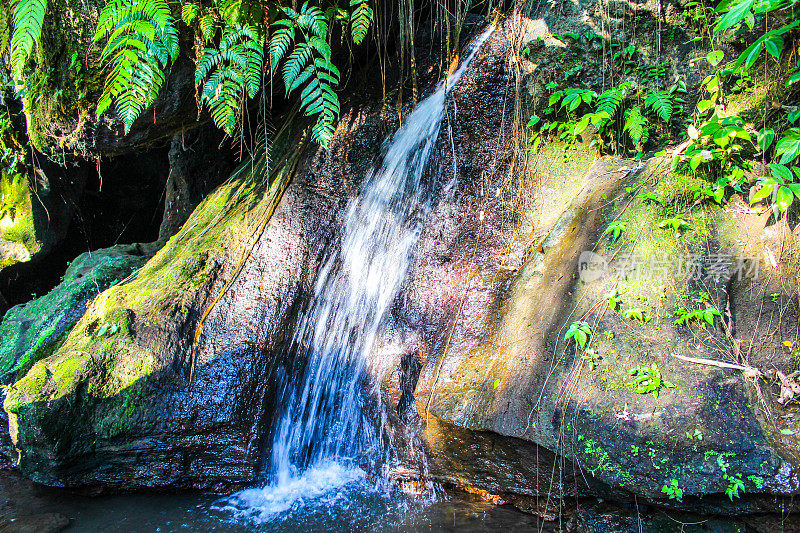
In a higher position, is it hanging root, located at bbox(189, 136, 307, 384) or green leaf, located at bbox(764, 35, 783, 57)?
green leaf, located at bbox(764, 35, 783, 57)

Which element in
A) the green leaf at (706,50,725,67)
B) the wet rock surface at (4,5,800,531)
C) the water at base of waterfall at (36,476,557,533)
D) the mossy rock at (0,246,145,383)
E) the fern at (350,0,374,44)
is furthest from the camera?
the mossy rock at (0,246,145,383)

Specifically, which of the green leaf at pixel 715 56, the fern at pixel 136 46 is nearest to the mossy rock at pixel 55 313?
the fern at pixel 136 46

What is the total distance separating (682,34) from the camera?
11.5ft

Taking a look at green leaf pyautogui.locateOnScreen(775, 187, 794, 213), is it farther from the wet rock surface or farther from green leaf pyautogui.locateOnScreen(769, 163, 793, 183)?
the wet rock surface

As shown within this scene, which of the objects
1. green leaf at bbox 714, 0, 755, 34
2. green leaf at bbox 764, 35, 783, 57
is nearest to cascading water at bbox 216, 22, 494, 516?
green leaf at bbox 714, 0, 755, 34

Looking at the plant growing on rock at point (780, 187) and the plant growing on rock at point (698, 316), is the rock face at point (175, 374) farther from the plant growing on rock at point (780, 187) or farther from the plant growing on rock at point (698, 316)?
the plant growing on rock at point (780, 187)

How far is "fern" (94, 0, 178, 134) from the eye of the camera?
122 inches

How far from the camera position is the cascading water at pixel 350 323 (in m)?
3.32

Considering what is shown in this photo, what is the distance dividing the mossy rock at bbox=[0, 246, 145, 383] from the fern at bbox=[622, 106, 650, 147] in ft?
15.8

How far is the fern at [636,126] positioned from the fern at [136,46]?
3.31 meters

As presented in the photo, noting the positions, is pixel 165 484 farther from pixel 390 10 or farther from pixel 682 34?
pixel 682 34

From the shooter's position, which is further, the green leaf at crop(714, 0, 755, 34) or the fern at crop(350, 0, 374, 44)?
the fern at crop(350, 0, 374, 44)

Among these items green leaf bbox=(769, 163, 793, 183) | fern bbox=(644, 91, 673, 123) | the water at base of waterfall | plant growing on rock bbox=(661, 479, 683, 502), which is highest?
fern bbox=(644, 91, 673, 123)

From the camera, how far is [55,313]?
435 centimetres
